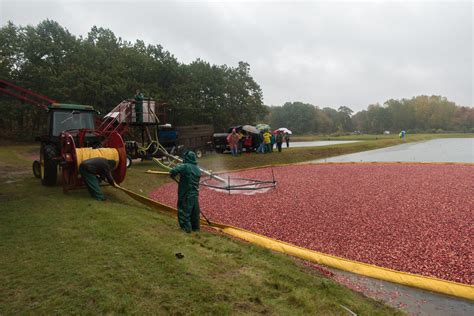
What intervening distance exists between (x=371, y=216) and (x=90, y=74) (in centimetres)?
3142

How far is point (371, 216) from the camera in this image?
9016mm

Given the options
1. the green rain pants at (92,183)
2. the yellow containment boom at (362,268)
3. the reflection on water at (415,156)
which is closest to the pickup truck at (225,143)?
the reflection on water at (415,156)

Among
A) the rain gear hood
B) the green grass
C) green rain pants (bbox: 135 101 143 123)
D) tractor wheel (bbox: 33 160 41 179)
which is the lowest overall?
the green grass

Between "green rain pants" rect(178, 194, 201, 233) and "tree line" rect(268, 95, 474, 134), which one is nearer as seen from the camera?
"green rain pants" rect(178, 194, 201, 233)

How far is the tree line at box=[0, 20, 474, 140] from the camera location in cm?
3222

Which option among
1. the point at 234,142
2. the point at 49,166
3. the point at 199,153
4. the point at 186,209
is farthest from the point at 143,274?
the point at 199,153

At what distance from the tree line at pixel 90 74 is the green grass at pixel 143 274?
93.5 ft

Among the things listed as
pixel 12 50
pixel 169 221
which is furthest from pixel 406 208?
pixel 12 50

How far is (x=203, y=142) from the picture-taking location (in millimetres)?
24656

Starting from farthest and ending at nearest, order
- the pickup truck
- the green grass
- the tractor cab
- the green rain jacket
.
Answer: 1. the pickup truck
2. the tractor cab
3. the green rain jacket
4. the green grass

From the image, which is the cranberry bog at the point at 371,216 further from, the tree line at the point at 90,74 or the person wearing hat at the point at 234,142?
the tree line at the point at 90,74

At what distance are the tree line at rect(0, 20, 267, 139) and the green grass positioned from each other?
28489 mm

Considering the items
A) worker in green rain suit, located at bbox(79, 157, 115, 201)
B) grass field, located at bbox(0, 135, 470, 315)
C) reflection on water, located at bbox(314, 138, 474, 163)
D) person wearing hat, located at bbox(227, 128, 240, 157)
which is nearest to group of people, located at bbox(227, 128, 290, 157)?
person wearing hat, located at bbox(227, 128, 240, 157)

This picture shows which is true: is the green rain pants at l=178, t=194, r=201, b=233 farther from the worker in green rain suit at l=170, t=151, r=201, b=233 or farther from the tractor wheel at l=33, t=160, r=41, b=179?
the tractor wheel at l=33, t=160, r=41, b=179
